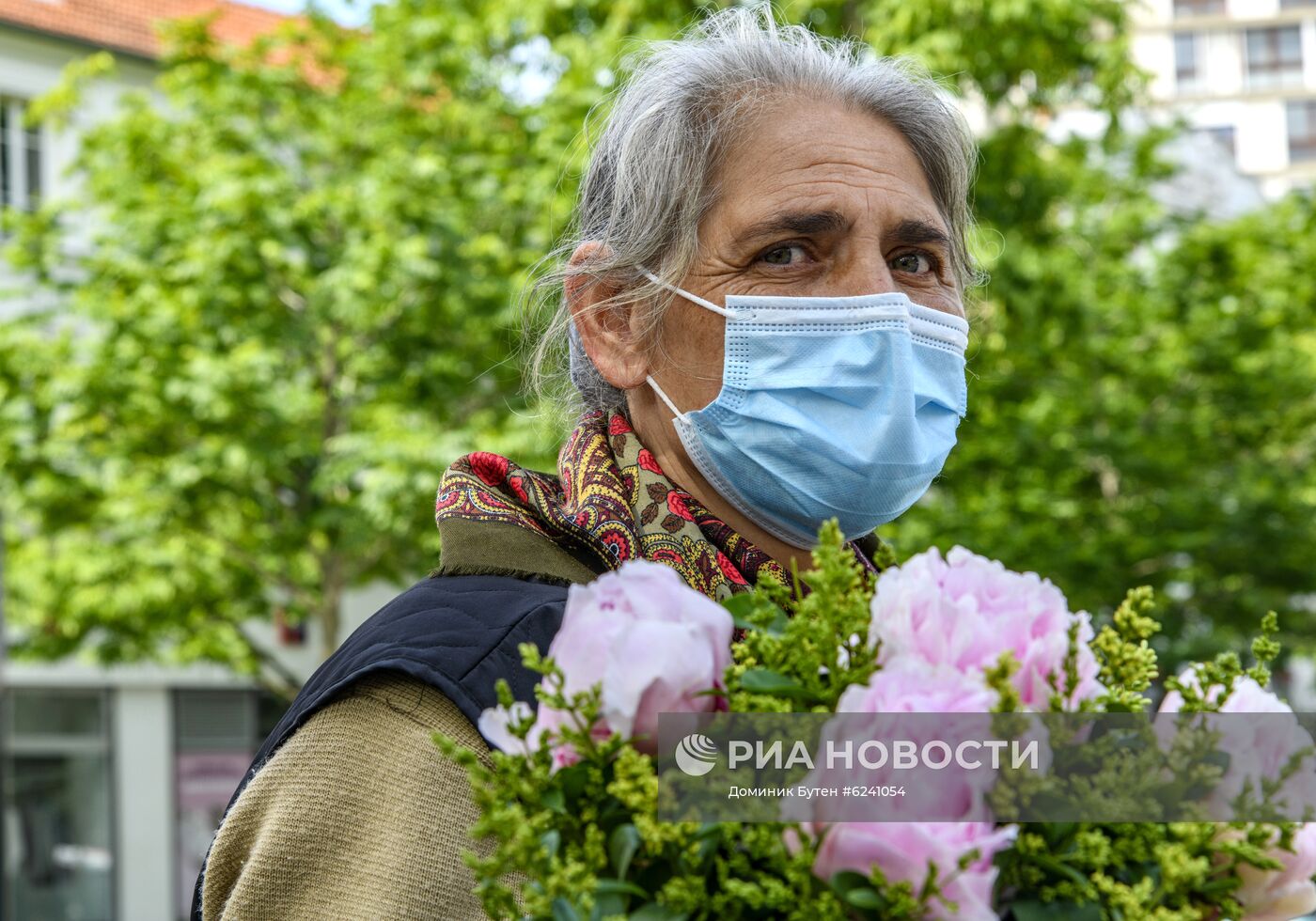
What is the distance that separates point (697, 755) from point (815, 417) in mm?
1257

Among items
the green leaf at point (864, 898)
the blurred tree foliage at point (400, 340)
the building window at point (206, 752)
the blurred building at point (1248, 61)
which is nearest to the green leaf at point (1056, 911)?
the green leaf at point (864, 898)

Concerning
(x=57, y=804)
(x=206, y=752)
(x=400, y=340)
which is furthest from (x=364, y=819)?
(x=206, y=752)

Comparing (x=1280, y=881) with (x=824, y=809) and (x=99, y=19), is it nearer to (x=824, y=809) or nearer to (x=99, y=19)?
(x=824, y=809)

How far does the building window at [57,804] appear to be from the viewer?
21.7 meters

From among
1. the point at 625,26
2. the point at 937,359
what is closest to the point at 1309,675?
the point at 625,26

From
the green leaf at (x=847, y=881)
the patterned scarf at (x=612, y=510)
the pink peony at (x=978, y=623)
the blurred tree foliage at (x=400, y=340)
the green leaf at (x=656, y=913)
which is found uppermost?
the blurred tree foliage at (x=400, y=340)

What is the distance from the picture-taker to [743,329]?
2.28 meters

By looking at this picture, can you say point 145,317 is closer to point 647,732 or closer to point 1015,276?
point 1015,276

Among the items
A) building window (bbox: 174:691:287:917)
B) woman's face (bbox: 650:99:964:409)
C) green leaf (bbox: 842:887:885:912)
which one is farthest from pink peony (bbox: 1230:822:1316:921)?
building window (bbox: 174:691:287:917)

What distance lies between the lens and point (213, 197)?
454 inches

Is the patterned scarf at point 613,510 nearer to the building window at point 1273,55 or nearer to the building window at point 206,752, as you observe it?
the building window at point 206,752

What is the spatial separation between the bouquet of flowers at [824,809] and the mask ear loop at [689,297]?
117 cm

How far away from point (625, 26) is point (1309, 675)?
32342mm

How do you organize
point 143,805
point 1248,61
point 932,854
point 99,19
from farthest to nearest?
point 1248,61
point 99,19
point 143,805
point 932,854
